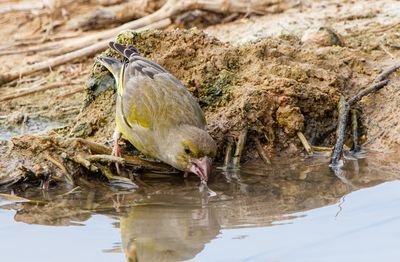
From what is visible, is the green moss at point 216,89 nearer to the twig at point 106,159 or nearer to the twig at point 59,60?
the twig at point 106,159

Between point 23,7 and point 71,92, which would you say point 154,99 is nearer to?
point 71,92

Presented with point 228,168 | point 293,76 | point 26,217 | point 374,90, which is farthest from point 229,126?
point 26,217

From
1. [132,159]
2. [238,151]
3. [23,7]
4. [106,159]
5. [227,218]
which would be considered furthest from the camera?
[23,7]

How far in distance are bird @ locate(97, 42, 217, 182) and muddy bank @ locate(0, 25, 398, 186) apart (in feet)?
0.89

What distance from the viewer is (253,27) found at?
916 cm

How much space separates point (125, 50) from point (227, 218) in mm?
1994

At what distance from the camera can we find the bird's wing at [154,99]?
20.6 ft

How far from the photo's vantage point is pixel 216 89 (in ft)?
22.4

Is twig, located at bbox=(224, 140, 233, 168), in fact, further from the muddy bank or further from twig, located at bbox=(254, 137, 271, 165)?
twig, located at bbox=(254, 137, 271, 165)

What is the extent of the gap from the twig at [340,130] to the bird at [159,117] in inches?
35.7

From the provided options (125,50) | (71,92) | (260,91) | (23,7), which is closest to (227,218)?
(260,91)

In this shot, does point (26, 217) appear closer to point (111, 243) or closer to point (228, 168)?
point (111, 243)

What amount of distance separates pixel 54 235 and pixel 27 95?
144 inches

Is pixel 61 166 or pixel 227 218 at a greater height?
pixel 61 166
